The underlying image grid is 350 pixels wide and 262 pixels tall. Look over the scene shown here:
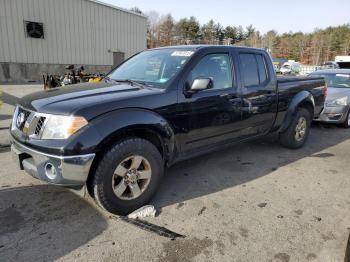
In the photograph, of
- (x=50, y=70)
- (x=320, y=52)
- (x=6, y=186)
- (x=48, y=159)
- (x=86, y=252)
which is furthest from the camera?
(x=320, y=52)

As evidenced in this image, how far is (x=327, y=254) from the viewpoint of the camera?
2.61 m

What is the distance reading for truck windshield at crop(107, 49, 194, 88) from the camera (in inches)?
140

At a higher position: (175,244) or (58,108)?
(58,108)

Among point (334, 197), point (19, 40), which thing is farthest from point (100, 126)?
point (19, 40)

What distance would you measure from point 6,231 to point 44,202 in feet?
1.90

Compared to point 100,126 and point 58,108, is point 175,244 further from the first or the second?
point 58,108

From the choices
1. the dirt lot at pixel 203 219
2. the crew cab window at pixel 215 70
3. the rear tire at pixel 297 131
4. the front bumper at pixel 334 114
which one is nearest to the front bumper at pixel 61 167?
the dirt lot at pixel 203 219

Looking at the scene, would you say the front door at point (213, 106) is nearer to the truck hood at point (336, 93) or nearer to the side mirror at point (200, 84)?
the side mirror at point (200, 84)

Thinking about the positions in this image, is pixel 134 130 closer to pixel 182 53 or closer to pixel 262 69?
pixel 182 53

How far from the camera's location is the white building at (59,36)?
16969mm

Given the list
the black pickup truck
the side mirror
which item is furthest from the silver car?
the side mirror

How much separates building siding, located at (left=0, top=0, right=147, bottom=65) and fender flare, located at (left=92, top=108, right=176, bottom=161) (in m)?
17.1

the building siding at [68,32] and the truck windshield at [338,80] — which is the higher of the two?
the building siding at [68,32]

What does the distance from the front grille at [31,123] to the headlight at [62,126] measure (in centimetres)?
9
